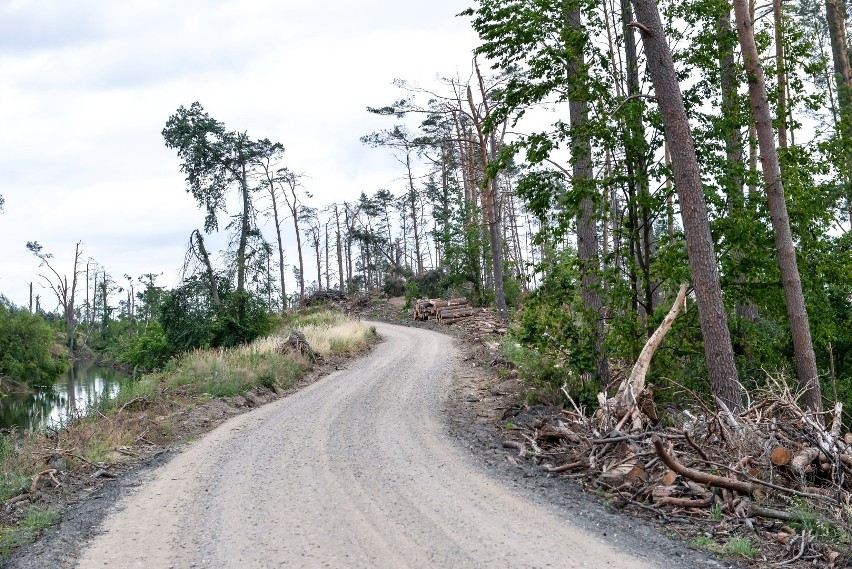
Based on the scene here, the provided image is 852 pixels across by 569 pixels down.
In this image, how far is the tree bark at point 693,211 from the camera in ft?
29.5

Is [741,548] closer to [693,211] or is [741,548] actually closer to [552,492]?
[552,492]

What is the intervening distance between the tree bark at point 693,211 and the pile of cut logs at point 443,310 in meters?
25.3

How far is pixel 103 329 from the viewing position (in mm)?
80688

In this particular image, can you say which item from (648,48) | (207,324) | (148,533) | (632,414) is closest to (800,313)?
(632,414)

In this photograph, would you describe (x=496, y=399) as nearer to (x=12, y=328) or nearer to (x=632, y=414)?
(x=632, y=414)

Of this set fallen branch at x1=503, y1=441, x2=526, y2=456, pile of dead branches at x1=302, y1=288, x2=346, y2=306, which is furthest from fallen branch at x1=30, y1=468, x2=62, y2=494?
pile of dead branches at x1=302, y1=288, x2=346, y2=306

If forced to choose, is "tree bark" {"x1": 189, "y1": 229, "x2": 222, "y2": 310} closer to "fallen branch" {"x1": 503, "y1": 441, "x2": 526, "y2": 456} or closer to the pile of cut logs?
the pile of cut logs

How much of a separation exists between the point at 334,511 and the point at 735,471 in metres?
3.89

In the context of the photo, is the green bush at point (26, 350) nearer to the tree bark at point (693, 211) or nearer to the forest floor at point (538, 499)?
the forest floor at point (538, 499)

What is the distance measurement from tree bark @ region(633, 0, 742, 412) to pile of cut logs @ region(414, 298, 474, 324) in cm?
2529

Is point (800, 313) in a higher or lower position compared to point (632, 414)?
higher

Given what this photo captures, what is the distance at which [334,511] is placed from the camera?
6.64m

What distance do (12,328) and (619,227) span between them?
4702cm

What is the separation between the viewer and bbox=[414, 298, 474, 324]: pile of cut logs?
34719 millimetres
